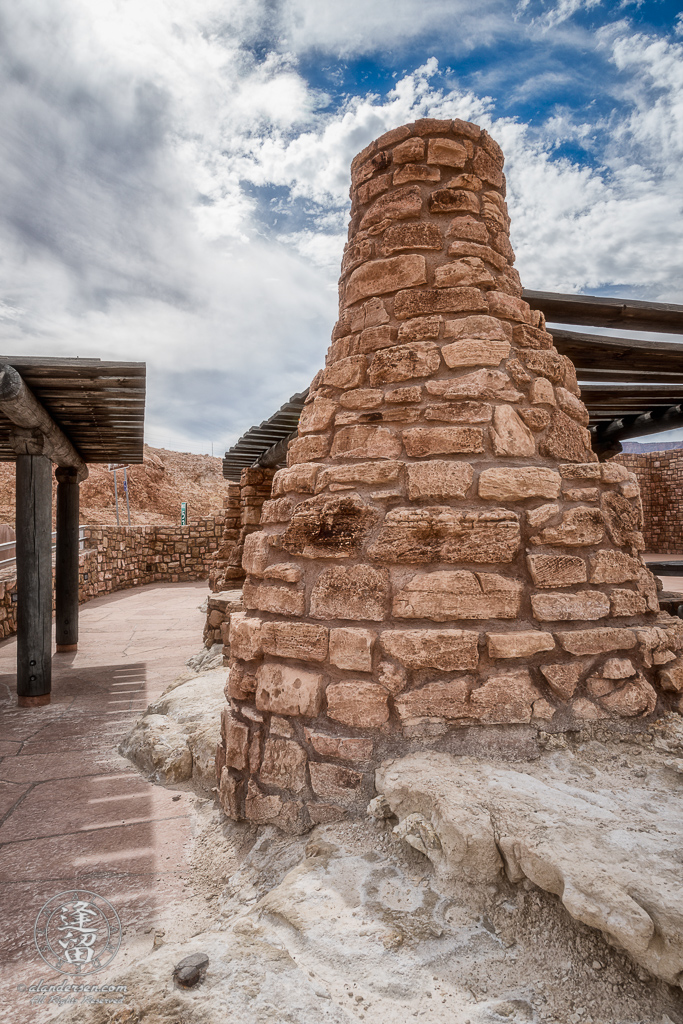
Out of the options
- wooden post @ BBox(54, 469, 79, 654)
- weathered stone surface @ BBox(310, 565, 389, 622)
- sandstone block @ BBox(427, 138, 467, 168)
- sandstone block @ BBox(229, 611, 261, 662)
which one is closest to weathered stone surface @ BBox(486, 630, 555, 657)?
weathered stone surface @ BBox(310, 565, 389, 622)

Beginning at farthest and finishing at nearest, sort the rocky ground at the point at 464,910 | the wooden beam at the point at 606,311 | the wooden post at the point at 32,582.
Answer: the wooden post at the point at 32,582
the wooden beam at the point at 606,311
the rocky ground at the point at 464,910

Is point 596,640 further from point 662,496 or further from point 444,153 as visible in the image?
point 662,496

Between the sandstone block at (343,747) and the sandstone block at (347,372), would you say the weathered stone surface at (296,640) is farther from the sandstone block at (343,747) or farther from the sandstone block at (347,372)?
the sandstone block at (347,372)

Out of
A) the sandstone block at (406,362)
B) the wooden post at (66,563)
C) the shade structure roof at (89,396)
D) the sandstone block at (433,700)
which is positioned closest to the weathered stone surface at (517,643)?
the sandstone block at (433,700)

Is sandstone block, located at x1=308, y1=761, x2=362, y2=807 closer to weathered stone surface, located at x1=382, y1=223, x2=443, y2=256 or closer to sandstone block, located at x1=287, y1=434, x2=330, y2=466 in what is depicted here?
sandstone block, located at x1=287, y1=434, x2=330, y2=466

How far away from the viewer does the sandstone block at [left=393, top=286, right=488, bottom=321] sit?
2197 millimetres

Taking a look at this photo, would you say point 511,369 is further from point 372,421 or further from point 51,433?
point 51,433

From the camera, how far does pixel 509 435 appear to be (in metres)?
2.05

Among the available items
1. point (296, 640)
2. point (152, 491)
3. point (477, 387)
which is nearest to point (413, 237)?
point (477, 387)

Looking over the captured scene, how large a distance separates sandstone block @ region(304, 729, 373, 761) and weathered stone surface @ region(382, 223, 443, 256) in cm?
198

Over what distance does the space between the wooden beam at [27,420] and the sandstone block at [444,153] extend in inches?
124

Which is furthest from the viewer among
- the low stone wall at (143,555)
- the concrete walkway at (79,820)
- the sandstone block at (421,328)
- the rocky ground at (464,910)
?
the low stone wall at (143,555)

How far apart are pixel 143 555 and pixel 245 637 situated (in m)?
13.0

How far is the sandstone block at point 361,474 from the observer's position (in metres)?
2.04
